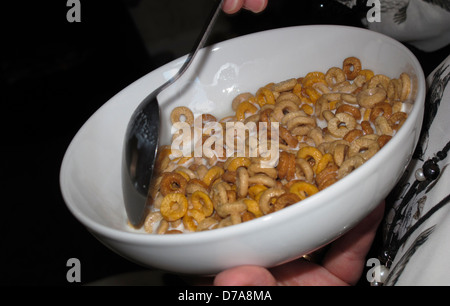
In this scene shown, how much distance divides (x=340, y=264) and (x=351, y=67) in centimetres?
33

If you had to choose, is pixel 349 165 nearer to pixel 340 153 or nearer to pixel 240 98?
pixel 340 153

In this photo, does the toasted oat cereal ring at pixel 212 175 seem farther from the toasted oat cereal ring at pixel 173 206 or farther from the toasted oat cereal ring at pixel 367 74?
the toasted oat cereal ring at pixel 367 74

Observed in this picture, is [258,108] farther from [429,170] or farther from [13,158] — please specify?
[13,158]

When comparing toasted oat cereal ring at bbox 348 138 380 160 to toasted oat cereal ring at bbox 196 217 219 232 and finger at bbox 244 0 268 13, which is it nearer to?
toasted oat cereal ring at bbox 196 217 219 232

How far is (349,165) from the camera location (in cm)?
54

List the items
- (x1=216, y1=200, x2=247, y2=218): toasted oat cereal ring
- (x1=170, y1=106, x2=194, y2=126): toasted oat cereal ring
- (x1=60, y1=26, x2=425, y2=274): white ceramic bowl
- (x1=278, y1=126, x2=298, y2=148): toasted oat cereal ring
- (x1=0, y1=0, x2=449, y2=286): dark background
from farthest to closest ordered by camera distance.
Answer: (x1=0, y1=0, x2=449, y2=286): dark background, (x1=170, y1=106, x2=194, y2=126): toasted oat cereal ring, (x1=278, y1=126, x2=298, y2=148): toasted oat cereal ring, (x1=216, y1=200, x2=247, y2=218): toasted oat cereal ring, (x1=60, y1=26, x2=425, y2=274): white ceramic bowl

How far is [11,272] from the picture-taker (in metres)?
1.22

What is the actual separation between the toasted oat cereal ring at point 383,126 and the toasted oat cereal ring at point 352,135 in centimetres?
3

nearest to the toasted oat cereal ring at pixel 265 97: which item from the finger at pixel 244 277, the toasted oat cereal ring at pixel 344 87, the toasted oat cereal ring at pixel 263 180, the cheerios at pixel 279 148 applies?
the cheerios at pixel 279 148

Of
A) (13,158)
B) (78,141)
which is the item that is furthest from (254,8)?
(13,158)

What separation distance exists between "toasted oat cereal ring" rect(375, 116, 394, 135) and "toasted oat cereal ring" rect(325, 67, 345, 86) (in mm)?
144

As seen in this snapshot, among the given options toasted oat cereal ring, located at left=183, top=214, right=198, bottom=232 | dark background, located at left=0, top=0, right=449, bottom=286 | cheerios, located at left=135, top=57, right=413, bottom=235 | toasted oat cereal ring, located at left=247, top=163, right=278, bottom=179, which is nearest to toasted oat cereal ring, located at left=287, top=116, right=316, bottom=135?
cheerios, located at left=135, top=57, right=413, bottom=235

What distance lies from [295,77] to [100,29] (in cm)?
90

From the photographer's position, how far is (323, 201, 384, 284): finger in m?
0.71
